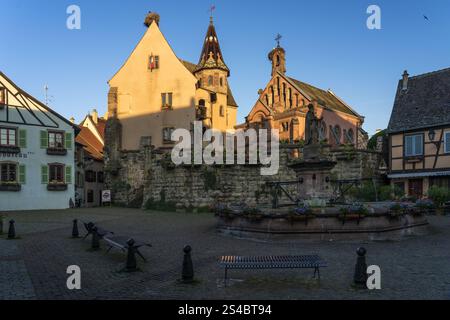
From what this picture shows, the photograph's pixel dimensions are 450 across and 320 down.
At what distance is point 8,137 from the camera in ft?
101

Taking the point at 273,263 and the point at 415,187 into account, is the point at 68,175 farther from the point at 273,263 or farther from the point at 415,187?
the point at 273,263

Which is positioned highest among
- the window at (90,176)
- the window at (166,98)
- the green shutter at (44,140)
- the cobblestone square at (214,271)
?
the window at (166,98)

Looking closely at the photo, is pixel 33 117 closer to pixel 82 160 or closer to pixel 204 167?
pixel 82 160

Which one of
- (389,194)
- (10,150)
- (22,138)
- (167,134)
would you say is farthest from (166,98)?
(389,194)

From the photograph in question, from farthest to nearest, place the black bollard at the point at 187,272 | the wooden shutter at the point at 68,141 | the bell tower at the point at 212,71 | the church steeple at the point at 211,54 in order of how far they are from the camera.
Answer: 1. the church steeple at the point at 211,54
2. the bell tower at the point at 212,71
3. the wooden shutter at the point at 68,141
4. the black bollard at the point at 187,272

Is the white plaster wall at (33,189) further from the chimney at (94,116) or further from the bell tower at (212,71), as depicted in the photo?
the chimney at (94,116)

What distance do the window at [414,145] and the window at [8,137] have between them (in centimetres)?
3144

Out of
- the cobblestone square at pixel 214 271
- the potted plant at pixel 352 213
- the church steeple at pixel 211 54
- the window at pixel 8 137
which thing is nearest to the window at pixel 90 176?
the window at pixel 8 137

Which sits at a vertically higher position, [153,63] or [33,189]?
[153,63]

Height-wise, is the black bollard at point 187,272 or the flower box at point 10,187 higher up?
the flower box at point 10,187

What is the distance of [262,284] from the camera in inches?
291

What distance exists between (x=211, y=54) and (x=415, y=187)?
26149mm

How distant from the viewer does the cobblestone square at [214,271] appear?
268 inches
